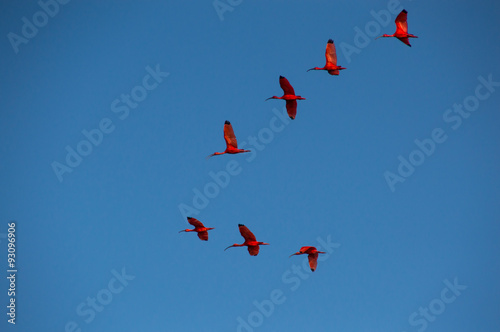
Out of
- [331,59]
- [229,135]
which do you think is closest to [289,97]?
[331,59]

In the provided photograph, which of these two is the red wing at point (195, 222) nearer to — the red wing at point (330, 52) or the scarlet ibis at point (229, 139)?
the scarlet ibis at point (229, 139)

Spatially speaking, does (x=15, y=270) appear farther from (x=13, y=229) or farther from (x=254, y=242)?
(x=254, y=242)

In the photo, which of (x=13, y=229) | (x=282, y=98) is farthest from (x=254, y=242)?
(x=13, y=229)

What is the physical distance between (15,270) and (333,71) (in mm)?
22266

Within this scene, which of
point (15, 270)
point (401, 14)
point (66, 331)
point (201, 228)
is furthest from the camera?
point (66, 331)

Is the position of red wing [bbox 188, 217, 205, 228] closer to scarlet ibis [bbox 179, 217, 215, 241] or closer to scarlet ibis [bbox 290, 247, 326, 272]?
scarlet ibis [bbox 179, 217, 215, 241]

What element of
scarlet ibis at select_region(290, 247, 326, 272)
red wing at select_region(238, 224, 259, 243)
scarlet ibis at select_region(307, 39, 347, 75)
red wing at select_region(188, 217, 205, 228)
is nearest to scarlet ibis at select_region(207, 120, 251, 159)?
red wing at select_region(238, 224, 259, 243)

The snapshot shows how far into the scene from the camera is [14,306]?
6456 centimetres

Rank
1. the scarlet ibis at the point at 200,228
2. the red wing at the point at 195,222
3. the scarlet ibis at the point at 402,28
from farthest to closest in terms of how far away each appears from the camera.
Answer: the scarlet ibis at the point at 200,228 < the red wing at the point at 195,222 < the scarlet ibis at the point at 402,28

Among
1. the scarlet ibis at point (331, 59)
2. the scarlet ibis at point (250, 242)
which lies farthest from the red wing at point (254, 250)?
the scarlet ibis at point (331, 59)

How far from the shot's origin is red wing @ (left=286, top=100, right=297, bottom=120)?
53.9 meters

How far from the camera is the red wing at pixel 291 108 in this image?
53906mm

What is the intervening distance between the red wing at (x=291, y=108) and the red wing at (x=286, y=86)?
0.78 m

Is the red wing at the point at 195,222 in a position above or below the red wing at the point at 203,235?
above
